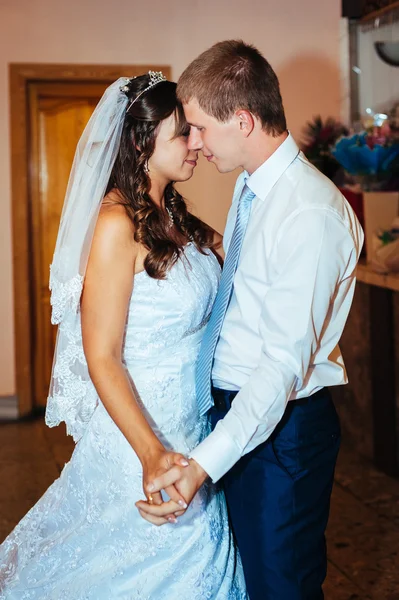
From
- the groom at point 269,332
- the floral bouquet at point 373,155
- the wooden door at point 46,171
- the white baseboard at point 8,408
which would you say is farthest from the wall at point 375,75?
the groom at point 269,332

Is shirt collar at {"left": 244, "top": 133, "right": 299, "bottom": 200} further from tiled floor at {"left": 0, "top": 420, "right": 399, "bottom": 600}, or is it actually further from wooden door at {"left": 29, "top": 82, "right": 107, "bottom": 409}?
wooden door at {"left": 29, "top": 82, "right": 107, "bottom": 409}

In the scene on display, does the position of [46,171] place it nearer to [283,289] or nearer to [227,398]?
[227,398]

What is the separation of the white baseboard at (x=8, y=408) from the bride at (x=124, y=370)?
3145 millimetres

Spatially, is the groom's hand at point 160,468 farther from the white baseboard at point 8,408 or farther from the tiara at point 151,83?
the white baseboard at point 8,408

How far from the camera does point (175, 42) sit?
534 cm

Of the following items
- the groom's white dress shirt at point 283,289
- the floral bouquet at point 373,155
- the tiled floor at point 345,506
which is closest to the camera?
the groom's white dress shirt at point 283,289

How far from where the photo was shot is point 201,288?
229 cm

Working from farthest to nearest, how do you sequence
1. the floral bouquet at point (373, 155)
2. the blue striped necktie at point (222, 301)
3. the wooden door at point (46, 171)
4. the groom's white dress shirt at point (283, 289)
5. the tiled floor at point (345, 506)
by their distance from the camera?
the wooden door at point (46, 171), the floral bouquet at point (373, 155), the tiled floor at point (345, 506), the blue striped necktie at point (222, 301), the groom's white dress shirt at point (283, 289)

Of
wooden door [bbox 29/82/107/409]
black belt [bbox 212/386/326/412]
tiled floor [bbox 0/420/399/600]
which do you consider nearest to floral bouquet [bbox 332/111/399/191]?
tiled floor [bbox 0/420/399/600]

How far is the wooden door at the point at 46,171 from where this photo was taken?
546cm

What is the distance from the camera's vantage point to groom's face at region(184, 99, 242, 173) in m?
2.00

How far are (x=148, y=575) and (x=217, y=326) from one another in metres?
0.67

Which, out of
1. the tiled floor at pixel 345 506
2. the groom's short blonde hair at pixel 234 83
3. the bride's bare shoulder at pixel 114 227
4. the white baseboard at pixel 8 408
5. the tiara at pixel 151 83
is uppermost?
the tiara at pixel 151 83

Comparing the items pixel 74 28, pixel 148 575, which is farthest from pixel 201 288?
pixel 74 28
